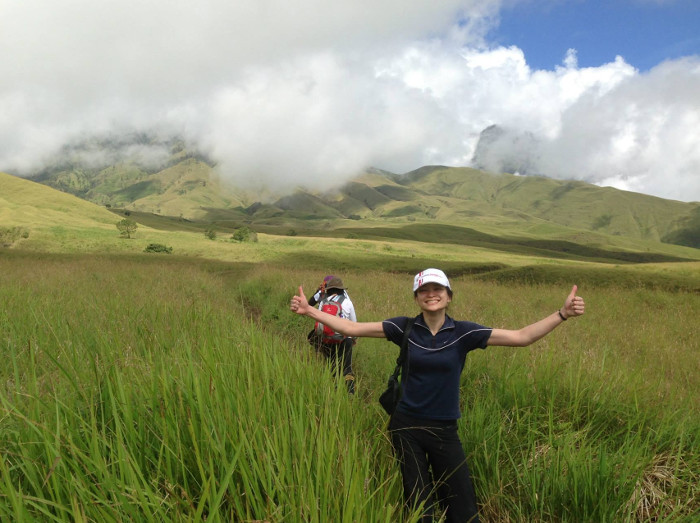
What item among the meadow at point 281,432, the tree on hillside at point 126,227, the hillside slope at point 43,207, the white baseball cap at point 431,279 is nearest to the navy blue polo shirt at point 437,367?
the white baseball cap at point 431,279

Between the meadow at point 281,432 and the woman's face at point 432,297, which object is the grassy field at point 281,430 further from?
the woman's face at point 432,297

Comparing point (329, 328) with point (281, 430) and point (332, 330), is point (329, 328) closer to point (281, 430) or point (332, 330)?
point (332, 330)

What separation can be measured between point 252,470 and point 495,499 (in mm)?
2124

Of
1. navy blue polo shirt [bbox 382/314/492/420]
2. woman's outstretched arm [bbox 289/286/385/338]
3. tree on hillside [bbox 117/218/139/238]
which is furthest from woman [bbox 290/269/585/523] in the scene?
tree on hillside [bbox 117/218/139/238]

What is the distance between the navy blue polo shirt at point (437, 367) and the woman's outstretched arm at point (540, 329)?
12 centimetres

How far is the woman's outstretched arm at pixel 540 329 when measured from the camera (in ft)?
9.95

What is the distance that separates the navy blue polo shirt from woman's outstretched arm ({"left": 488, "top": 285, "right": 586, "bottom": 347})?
120mm

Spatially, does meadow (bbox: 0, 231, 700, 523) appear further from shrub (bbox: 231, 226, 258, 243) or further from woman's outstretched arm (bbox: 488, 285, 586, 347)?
shrub (bbox: 231, 226, 258, 243)

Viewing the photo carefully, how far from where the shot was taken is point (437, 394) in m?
3.10

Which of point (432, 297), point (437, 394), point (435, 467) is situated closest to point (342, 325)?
point (432, 297)

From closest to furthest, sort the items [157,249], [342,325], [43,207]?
[342,325] → [157,249] → [43,207]

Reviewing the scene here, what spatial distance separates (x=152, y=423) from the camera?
2439mm

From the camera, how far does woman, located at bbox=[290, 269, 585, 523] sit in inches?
115

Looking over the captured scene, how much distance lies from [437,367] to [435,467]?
2.53 ft
